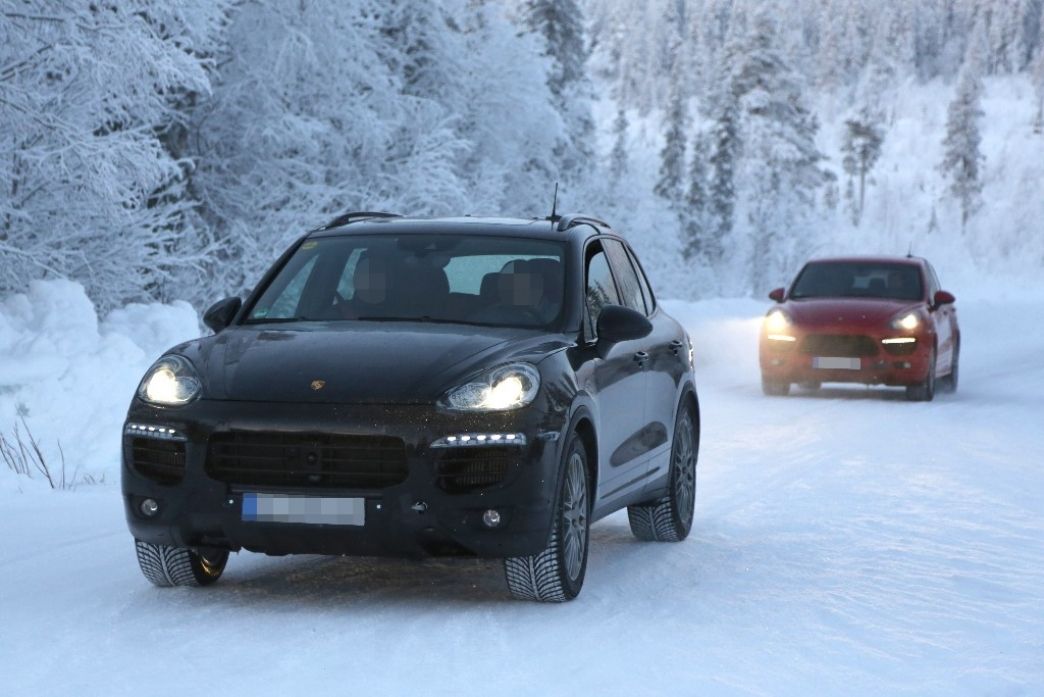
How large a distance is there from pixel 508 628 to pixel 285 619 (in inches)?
33.5

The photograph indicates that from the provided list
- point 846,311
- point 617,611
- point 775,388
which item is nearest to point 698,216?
point 775,388

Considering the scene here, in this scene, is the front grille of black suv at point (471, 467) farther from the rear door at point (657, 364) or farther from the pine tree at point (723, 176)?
the pine tree at point (723, 176)

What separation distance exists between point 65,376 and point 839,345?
951 cm

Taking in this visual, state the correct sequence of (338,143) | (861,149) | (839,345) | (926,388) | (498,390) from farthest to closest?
(861,149), (338,143), (839,345), (926,388), (498,390)

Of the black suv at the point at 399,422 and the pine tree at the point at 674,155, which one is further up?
the black suv at the point at 399,422

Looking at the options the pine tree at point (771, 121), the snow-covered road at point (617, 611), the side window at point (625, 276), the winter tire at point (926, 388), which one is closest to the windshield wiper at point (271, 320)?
the snow-covered road at point (617, 611)

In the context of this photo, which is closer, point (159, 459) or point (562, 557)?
point (159, 459)

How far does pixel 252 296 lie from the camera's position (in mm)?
8312

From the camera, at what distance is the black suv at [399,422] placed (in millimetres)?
6738

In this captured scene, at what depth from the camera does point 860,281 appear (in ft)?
68.6

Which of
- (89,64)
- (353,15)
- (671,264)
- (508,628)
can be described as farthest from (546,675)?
(671,264)

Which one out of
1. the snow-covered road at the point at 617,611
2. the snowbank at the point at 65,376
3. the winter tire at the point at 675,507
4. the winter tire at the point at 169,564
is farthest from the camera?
the snowbank at the point at 65,376

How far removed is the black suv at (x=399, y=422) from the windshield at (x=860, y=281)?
1291 centimetres

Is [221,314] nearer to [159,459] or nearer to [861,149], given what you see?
[159,459]
